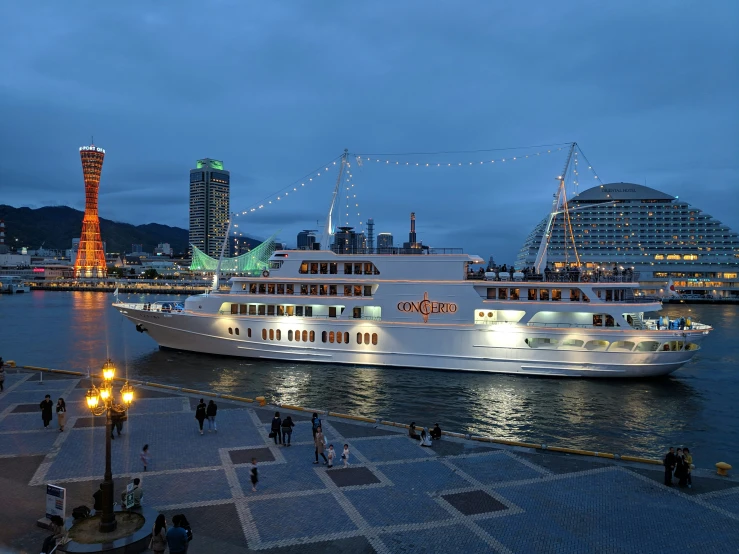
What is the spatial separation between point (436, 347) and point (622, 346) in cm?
997

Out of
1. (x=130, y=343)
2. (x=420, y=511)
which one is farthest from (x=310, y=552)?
(x=130, y=343)

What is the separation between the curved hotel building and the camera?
355 feet

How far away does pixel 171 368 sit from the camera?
2962cm

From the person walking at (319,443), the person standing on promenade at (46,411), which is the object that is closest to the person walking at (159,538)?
the person walking at (319,443)

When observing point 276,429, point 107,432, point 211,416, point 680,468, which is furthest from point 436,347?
point 107,432

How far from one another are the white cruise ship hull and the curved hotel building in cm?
8675

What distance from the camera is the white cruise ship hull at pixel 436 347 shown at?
26016mm

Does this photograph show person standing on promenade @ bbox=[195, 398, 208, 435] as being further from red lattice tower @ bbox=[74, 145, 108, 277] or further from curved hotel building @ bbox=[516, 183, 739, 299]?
red lattice tower @ bbox=[74, 145, 108, 277]

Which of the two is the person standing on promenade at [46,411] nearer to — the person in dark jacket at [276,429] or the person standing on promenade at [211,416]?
the person standing on promenade at [211,416]

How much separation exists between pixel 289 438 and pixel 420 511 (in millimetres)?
4965

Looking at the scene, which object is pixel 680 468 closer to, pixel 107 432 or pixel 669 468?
pixel 669 468

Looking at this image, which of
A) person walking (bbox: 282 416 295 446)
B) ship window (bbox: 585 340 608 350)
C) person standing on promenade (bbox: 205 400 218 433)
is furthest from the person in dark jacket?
ship window (bbox: 585 340 608 350)

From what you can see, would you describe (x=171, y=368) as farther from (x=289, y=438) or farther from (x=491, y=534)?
(x=491, y=534)

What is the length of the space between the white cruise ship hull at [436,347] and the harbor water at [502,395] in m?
0.63
